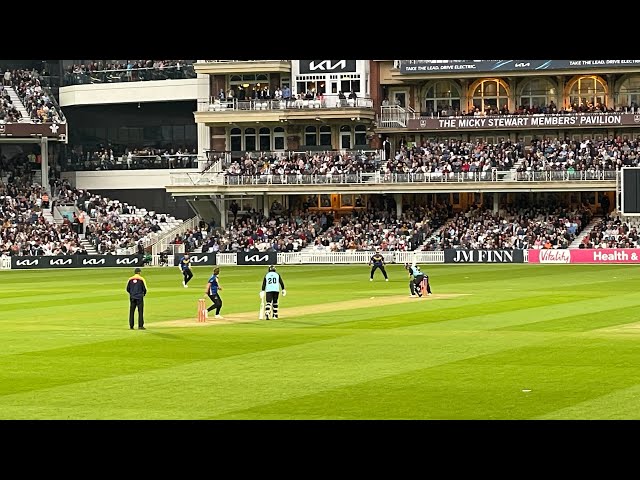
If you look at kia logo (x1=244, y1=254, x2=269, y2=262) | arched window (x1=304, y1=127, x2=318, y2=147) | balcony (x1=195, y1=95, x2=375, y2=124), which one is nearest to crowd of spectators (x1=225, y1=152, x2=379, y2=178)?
arched window (x1=304, y1=127, x2=318, y2=147)

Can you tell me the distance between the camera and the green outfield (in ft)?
61.8

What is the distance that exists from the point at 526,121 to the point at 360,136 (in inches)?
421

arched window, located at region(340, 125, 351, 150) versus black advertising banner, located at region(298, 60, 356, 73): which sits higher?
black advertising banner, located at region(298, 60, 356, 73)

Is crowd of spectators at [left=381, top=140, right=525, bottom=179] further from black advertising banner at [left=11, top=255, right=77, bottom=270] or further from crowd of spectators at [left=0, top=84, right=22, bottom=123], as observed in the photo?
crowd of spectators at [left=0, top=84, right=22, bottom=123]

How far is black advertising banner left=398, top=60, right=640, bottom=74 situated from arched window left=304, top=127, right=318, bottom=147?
23.3 feet

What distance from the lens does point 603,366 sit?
2275 cm

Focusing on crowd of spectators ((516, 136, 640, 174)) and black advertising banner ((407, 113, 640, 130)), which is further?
black advertising banner ((407, 113, 640, 130))

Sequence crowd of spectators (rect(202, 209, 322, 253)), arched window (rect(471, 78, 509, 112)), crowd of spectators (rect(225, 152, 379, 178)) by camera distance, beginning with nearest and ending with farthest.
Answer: crowd of spectators (rect(202, 209, 322, 253)) → crowd of spectators (rect(225, 152, 379, 178)) → arched window (rect(471, 78, 509, 112))

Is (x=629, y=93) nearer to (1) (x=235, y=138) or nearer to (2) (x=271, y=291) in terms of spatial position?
(1) (x=235, y=138)

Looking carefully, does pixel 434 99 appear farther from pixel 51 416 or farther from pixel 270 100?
pixel 51 416
